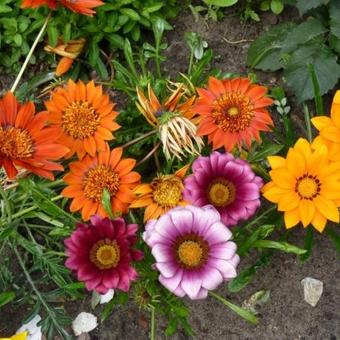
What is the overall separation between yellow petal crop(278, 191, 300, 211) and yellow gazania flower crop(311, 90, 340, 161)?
12cm

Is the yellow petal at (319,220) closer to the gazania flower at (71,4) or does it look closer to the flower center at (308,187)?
the flower center at (308,187)

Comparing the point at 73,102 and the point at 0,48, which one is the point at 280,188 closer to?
the point at 73,102

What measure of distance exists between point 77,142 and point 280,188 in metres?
0.51

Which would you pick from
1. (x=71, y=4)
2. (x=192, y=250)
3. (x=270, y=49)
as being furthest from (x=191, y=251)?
(x=270, y=49)

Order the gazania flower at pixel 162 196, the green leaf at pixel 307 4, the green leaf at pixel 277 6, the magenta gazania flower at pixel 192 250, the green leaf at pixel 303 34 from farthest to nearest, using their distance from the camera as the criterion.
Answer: the green leaf at pixel 277 6, the green leaf at pixel 303 34, the green leaf at pixel 307 4, the gazania flower at pixel 162 196, the magenta gazania flower at pixel 192 250

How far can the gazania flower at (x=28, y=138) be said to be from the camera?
1627 mm

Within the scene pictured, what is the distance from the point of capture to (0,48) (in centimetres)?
214

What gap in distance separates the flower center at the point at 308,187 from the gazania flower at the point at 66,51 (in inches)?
31.9

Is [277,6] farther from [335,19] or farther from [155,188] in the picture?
[155,188]

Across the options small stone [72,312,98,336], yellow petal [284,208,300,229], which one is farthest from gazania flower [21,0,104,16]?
small stone [72,312,98,336]

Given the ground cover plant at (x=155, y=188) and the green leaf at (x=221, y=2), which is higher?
the green leaf at (x=221, y=2)

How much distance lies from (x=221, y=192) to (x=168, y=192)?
0.15 metres

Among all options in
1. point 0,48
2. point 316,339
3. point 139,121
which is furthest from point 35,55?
point 316,339

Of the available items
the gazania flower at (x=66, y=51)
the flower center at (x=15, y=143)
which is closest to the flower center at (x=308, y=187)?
the flower center at (x=15, y=143)
